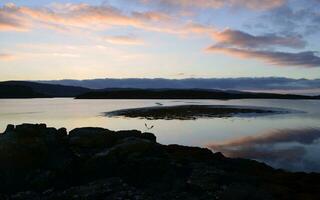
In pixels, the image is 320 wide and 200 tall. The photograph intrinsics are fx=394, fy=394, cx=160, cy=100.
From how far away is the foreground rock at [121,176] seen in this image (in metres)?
17.3

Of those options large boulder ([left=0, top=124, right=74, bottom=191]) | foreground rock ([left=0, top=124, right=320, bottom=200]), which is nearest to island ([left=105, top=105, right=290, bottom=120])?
foreground rock ([left=0, top=124, right=320, bottom=200])

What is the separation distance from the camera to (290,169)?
86.9 feet

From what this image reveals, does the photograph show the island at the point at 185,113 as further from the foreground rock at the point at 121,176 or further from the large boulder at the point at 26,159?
the large boulder at the point at 26,159

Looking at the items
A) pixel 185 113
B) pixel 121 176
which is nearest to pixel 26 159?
pixel 121 176

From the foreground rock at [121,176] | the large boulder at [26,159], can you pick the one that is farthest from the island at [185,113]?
the large boulder at [26,159]

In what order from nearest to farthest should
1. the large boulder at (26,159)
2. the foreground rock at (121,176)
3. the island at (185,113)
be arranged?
the foreground rock at (121,176)
the large boulder at (26,159)
the island at (185,113)

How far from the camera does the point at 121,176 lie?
1950 centimetres

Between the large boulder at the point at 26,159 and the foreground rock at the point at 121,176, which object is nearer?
the foreground rock at the point at 121,176

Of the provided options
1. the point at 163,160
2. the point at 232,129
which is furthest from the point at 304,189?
the point at 232,129

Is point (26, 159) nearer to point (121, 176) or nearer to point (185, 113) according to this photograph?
point (121, 176)

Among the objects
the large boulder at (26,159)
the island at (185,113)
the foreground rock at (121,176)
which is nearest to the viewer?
the foreground rock at (121,176)

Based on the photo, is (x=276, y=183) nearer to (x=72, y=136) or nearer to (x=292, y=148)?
(x=72, y=136)

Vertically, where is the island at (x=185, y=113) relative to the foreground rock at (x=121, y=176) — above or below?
below

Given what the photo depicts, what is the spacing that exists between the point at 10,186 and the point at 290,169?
17661 mm
